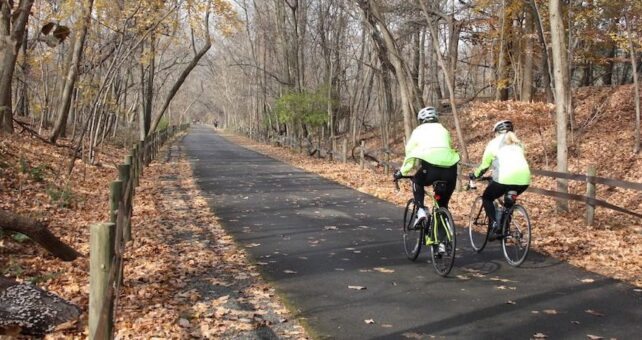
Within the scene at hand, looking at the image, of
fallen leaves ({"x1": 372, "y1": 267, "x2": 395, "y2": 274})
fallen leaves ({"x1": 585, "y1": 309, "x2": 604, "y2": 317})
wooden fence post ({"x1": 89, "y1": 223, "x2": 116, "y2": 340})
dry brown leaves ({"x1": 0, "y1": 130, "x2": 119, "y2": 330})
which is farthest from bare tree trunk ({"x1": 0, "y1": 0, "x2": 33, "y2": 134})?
fallen leaves ({"x1": 585, "y1": 309, "x2": 604, "y2": 317})

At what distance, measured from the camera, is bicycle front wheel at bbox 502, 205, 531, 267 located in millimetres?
7762

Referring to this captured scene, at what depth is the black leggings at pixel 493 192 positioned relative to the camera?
26.1 ft

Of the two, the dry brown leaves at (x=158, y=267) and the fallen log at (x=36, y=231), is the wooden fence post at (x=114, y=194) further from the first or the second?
the fallen log at (x=36, y=231)

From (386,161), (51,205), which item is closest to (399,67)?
(386,161)

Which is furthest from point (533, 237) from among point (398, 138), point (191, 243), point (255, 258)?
point (398, 138)

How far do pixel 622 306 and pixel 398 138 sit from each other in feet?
99.2

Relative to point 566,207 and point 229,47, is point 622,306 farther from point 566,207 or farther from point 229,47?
point 229,47

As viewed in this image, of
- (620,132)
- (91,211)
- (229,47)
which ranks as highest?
(229,47)

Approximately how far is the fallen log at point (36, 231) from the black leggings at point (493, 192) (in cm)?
585

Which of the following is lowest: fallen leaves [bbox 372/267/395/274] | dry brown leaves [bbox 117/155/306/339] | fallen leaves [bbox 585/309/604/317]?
dry brown leaves [bbox 117/155/306/339]

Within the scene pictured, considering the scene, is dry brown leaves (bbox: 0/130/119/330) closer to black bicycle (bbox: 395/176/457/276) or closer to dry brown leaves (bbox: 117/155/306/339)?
dry brown leaves (bbox: 117/155/306/339)

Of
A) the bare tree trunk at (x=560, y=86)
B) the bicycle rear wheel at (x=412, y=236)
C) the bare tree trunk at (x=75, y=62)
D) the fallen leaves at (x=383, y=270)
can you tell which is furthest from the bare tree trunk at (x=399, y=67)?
the fallen leaves at (x=383, y=270)

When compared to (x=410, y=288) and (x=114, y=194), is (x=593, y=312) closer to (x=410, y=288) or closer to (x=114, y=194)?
(x=410, y=288)

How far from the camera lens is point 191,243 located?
9.37 m
